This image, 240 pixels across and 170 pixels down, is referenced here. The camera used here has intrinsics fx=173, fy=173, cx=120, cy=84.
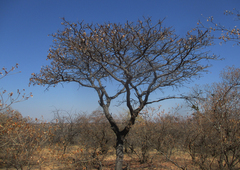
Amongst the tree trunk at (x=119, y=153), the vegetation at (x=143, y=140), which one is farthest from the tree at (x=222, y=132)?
the tree trunk at (x=119, y=153)

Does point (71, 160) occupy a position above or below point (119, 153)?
Result: below

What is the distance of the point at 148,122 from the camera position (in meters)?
10.7

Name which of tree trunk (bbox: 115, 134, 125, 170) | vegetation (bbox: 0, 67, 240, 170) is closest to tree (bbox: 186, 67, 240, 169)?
vegetation (bbox: 0, 67, 240, 170)

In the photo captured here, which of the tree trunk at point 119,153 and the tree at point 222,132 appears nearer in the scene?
the tree at point 222,132

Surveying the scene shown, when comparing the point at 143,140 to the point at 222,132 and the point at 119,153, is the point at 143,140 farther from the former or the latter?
the point at 222,132

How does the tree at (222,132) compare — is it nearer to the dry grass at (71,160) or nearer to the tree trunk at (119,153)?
the dry grass at (71,160)

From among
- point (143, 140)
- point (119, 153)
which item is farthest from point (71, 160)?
point (143, 140)

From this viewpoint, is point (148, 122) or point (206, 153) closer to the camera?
point (206, 153)

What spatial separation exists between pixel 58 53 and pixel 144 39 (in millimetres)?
3713

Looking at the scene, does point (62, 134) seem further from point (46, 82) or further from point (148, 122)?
point (148, 122)

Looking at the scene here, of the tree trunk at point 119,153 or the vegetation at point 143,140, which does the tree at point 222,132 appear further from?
the tree trunk at point 119,153

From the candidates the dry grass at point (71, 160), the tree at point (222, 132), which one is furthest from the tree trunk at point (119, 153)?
the tree at point (222, 132)

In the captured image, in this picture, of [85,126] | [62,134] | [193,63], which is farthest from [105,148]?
[193,63]

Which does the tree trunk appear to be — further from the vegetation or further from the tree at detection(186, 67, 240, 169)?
the tree at detection(186, 67, 240, 169)
